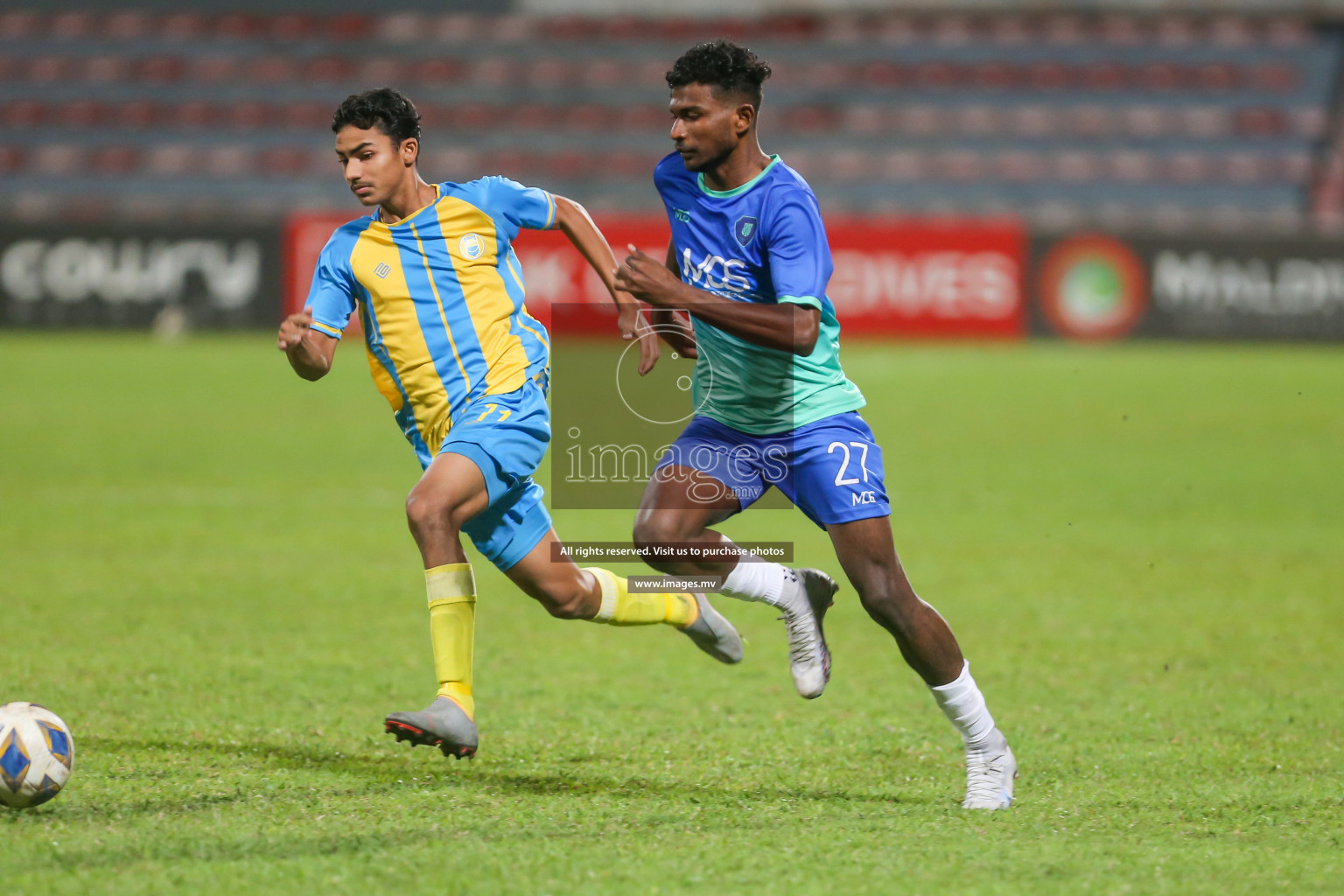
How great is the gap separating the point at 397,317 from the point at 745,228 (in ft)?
3.73

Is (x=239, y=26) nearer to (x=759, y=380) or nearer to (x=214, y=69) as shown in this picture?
(x=214, y=69)

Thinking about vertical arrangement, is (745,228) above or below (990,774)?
above

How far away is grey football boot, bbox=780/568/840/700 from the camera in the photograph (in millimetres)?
4781

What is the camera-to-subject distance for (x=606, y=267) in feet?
15.9

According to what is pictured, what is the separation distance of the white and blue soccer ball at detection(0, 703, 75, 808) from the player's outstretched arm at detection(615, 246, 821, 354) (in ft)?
6.20

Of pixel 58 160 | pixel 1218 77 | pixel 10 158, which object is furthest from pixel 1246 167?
pixel 10 158

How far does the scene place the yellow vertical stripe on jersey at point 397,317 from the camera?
4.74 m

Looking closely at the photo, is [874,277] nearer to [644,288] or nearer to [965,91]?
[965,91]

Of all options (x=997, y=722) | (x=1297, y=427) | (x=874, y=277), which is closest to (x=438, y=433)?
(x=997, y=722)

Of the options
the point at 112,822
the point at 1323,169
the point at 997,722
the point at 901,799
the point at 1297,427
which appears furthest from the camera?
the point at 1323,169

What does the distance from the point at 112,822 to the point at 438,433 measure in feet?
5.01

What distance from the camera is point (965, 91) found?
27469mm

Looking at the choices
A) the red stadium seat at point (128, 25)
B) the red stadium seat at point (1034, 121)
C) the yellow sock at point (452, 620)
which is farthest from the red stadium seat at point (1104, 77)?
the yellow sock at point (452, 620)

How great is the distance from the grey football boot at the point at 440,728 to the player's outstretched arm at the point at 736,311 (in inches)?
48.5
